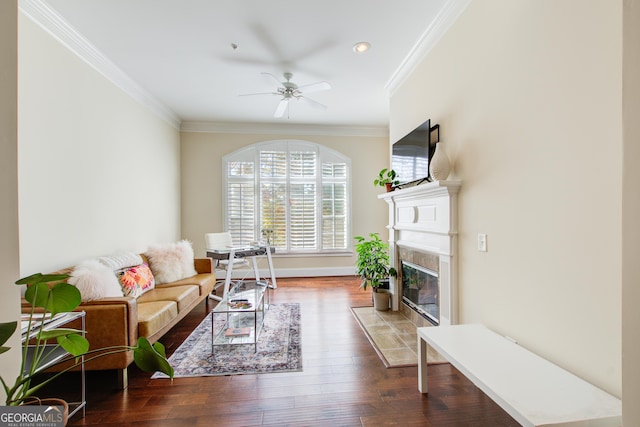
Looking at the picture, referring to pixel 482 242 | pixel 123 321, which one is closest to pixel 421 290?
pixel 482 242

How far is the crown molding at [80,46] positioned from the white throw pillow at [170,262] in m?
2.05

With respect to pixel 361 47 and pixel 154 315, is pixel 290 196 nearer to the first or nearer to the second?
pixel 361 47

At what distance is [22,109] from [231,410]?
104 inches

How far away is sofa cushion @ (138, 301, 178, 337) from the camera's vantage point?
7.52ft

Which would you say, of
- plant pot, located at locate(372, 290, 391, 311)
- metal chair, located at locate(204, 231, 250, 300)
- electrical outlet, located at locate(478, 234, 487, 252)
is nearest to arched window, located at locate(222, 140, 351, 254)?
metal chair, located at locate(204, 231, 250, 300)

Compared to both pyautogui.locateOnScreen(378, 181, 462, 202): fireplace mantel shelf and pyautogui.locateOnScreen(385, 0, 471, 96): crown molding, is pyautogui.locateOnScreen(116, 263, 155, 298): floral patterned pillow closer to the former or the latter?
pyautogui.locateOnScreen(378, 181, 462, 202): fireplace mantel shelf

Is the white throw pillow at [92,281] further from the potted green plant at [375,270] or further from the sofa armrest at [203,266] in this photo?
the potted green plant at [375,270]

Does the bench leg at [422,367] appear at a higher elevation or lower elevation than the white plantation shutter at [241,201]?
lower

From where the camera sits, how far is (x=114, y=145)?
11.2 ft

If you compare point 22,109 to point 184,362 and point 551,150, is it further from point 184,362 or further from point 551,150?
point 551,150

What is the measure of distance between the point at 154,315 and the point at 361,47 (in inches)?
124

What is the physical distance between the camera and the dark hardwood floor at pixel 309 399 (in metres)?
1.77

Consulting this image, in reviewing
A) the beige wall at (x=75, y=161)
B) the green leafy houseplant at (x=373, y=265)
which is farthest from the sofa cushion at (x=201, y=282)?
the green leafy houseplant at (x=373, y=265)

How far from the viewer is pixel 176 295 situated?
3.00 m
